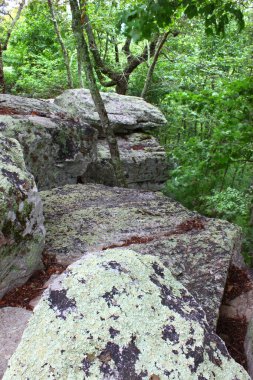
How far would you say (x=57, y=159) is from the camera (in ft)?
18.9

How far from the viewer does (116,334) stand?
1593mm

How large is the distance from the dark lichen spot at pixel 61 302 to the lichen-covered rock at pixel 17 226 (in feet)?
3.72

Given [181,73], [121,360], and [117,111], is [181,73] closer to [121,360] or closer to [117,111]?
[117,111]

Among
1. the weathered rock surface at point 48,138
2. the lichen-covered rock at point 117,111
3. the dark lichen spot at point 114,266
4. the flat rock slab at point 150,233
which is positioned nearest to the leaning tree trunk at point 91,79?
the weathered rock surface at point 48,138

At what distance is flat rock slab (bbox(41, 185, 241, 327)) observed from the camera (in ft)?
10.2

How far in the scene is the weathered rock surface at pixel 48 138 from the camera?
5.26 m

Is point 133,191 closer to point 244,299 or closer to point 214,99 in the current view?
point 214,99

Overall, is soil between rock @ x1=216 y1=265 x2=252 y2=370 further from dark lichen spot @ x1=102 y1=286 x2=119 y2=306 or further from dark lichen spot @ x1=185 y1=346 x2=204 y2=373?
dark lichen spot @ x1=102 y1=286 x2=119 y2=306

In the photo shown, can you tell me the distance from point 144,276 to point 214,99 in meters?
4.41

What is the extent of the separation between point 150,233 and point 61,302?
226 cm

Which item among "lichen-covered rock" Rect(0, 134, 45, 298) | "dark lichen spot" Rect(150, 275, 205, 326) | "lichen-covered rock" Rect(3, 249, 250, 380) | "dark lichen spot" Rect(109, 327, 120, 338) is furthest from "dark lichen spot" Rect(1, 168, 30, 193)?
"dark lichen spot" Rect(109, 327, 120, 338)

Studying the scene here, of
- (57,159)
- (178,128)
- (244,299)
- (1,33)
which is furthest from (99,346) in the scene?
(1,33)

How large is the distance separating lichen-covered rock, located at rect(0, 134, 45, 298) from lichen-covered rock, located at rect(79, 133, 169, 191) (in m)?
4.57

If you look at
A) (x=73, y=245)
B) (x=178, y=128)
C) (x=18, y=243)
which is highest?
(x=18, y=243)
